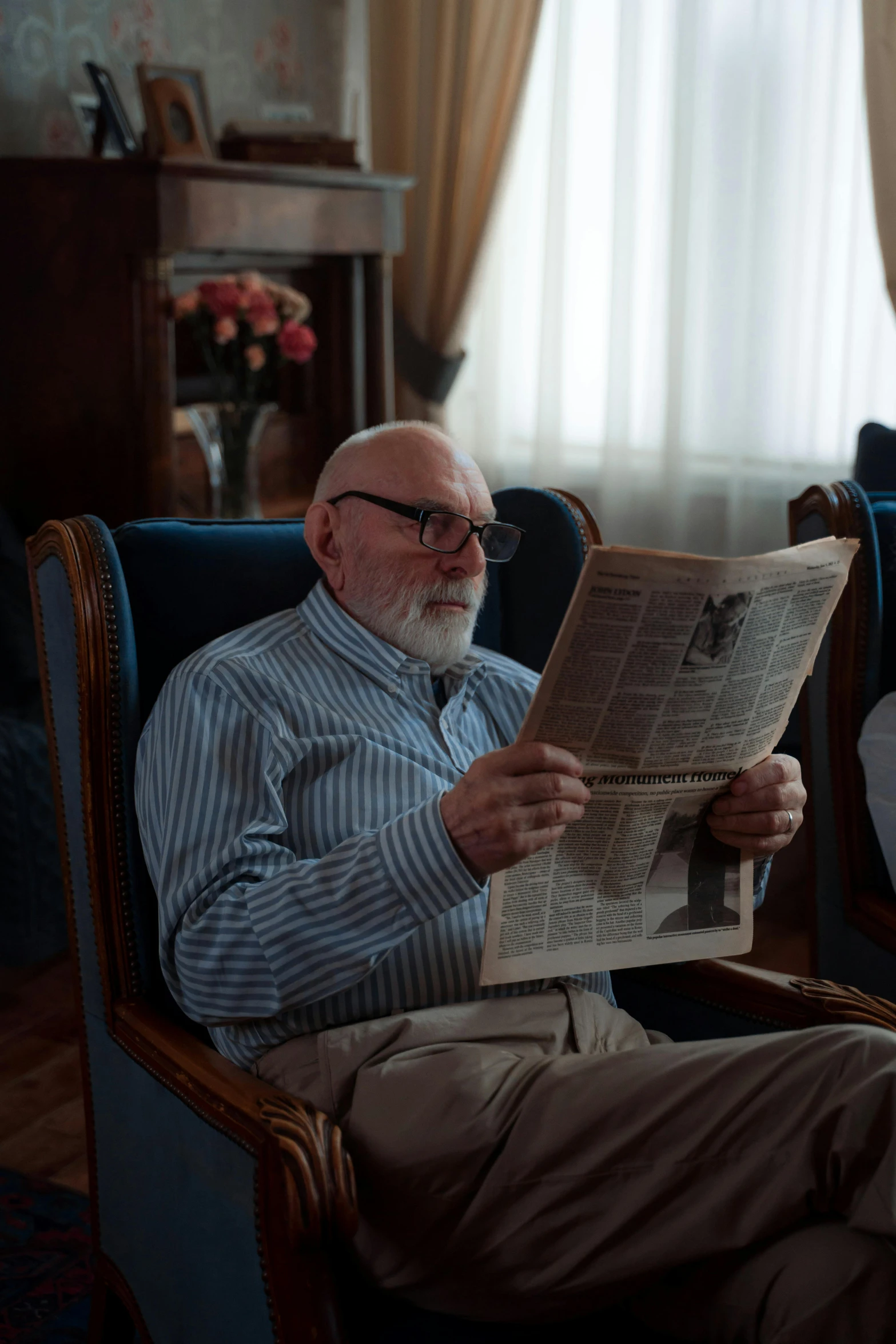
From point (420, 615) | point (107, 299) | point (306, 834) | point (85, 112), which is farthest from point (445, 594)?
point (85, 112)

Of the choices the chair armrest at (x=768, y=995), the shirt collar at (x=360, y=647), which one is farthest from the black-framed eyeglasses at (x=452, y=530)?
the chair armrest at (x=768, y=995)

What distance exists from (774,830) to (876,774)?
50 cm

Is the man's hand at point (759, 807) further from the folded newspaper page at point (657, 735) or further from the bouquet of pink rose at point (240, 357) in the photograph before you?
the bouquet of pink rose at point (240, 357)

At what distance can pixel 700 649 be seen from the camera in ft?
3.31

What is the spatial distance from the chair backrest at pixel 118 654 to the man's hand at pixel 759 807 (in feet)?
1.87

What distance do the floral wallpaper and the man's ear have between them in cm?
176

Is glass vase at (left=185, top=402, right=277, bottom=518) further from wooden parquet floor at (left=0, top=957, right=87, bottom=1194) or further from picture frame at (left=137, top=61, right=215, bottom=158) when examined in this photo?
wooden parquet floor at (left=0, top=957, right=87, bottom=1194)

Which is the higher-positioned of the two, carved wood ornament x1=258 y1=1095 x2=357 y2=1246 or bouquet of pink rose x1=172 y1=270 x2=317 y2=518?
bouquet of pink rose x1=172 y1=270 x2=317 y2=518

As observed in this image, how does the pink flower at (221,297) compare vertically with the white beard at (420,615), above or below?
above

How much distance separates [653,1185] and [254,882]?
0.43 m

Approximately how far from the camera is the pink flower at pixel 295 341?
2.71m

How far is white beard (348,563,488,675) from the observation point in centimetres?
136

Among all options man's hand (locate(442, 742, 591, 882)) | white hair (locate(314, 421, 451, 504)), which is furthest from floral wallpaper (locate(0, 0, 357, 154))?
man's hand (locate(442, 742, 591, 882))

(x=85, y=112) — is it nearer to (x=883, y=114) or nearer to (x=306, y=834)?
(x=883, y=114)
